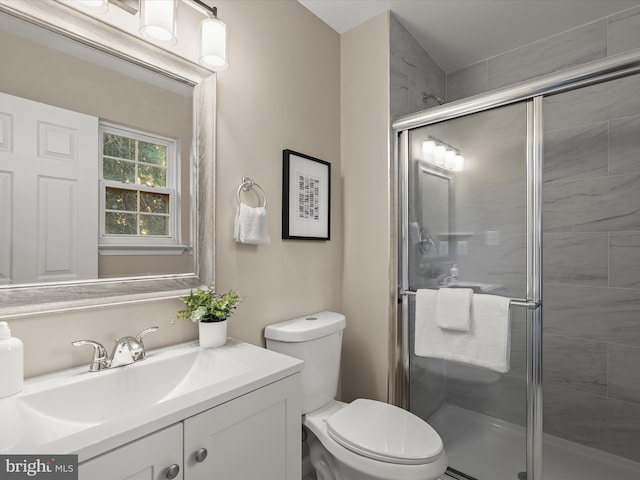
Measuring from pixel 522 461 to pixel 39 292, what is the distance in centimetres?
194

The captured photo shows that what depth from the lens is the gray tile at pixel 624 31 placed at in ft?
6.01

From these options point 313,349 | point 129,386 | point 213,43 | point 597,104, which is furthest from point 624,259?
point 129,386

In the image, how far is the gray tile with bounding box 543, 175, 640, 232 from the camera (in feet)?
6.06

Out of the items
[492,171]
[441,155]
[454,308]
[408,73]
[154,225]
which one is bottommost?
[454,308]

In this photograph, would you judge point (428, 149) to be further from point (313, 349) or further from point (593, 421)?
point (593, 421)

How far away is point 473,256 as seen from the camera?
5.40 ft

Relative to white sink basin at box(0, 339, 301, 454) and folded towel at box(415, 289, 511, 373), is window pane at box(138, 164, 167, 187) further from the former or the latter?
folded towel at box(415, 289, 511, 373)

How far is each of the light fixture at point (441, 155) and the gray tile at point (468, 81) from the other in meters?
0.92

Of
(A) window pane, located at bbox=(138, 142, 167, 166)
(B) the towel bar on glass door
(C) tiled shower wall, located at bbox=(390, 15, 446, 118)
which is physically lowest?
(B) the towel bar on glass door

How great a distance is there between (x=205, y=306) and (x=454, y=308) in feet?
3.56

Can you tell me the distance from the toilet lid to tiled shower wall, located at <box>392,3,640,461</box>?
0.52m

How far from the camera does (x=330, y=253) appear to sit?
1950 millimetres

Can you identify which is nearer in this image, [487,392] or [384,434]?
[384,434]

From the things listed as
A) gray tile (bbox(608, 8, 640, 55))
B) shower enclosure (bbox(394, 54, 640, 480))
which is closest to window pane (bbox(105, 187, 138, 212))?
shower enclosure (bbox(394, 54, 640, 480))
